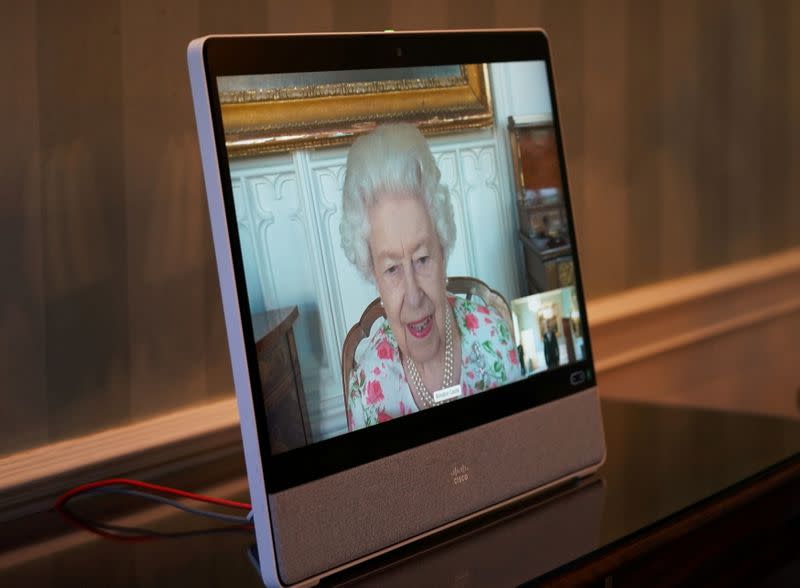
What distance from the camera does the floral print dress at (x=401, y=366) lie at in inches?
38.1

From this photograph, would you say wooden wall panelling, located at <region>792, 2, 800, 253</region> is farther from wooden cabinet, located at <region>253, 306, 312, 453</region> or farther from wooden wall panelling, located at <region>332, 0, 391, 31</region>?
wooden cabinet, located at <region>253, 306, 312, 453</region>

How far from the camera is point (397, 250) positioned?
0.99 meters

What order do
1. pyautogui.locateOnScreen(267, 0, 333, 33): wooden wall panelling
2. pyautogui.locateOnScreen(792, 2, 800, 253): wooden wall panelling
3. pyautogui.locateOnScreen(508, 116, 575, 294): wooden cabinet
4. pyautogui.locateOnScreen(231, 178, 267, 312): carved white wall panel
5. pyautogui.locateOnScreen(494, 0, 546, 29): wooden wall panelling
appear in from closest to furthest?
pyautogui.locateOnScreen(231, 178, 267, 312): carved white wall panel
pyautogui.locateOnScreen(508, 116, 575, 294): wooden cabinet
pyautogui.locateOnScreen(267, 0, 333, 33): wooden wall panelling
pyautogui.locateOnScreen(494, 0, 546, 29): wooden wall panelling
pyautogui.locateOnScreen(792, 2, 800, 253): wooden wall panelling

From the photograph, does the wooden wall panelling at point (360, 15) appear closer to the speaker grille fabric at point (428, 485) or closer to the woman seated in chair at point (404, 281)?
the woman seated in chair at point (404, 281)

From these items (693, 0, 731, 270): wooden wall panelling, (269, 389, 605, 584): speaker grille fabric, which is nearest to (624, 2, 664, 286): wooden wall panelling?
(693, 0, 731, 270): wooden wall panelling

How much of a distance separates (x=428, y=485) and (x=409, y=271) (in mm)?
214

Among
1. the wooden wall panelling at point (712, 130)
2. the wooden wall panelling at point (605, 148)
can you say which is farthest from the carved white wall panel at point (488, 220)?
the wooden wall panelling at point (712, 130)

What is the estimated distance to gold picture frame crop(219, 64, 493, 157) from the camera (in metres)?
0.90

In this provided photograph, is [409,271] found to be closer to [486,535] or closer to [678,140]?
[486,535]

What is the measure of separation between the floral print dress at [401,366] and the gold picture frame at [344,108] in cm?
19

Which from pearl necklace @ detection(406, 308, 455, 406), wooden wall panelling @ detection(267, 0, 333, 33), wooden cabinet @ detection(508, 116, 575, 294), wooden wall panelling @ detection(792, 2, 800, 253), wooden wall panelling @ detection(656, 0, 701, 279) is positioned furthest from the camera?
wooden wall panelling @ detection(792, 2, 800, 253)

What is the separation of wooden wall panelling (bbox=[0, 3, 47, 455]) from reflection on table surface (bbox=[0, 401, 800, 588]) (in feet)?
0.42

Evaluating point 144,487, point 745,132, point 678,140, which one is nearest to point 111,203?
point 144,487

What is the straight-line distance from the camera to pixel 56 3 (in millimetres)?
1113
